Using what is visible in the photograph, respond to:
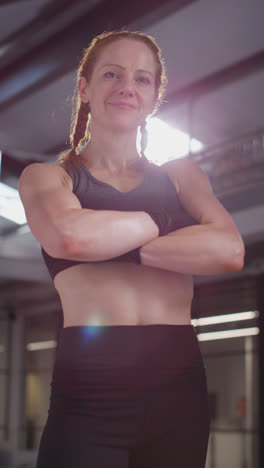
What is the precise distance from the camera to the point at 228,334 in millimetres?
8398

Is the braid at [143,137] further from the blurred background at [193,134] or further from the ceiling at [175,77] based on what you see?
the ceiling at [175,77]

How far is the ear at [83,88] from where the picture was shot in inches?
45.2

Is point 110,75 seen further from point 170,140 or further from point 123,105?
point 170,140

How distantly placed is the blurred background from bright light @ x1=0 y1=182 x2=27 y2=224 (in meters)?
0.02

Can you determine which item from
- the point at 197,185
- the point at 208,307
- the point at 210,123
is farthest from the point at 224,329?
the point at 197,185

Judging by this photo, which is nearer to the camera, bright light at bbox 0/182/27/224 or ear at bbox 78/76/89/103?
ear at bbox 78/76/89/103

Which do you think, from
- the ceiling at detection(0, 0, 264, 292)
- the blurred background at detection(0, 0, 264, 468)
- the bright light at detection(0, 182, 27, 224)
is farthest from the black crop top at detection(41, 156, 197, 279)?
the bright light at detection(0, 182, 27, 224)

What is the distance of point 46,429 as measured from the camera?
957 mm

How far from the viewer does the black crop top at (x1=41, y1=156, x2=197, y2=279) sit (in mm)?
1043

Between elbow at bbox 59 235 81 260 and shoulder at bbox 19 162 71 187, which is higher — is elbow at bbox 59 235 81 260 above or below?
below

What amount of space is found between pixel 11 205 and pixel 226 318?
3.50 metres

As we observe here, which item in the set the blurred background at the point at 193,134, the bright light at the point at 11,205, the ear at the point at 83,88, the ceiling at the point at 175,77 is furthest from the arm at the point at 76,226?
the bright light at the point at 11,205

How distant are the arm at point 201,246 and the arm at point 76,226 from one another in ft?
0.11

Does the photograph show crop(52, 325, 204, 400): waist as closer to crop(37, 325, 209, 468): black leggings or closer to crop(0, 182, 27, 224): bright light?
crop(37, 325, 209, 468): black leggings
